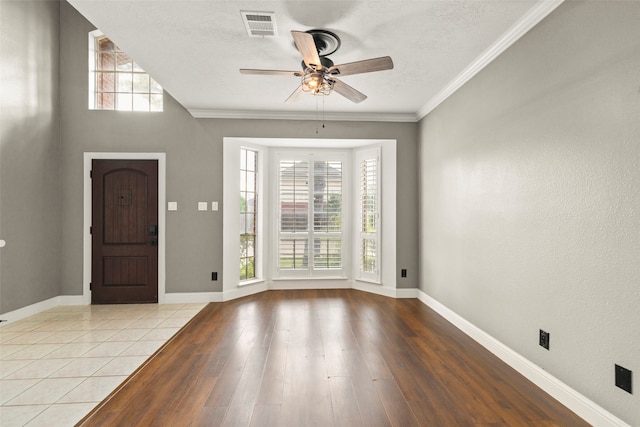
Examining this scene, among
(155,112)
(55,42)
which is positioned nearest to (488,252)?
(155,112)

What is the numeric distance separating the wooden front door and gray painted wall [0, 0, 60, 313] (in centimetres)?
53

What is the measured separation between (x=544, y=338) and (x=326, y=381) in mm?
1571

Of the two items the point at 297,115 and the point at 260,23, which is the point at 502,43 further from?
the point at 297,115

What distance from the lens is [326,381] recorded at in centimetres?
231

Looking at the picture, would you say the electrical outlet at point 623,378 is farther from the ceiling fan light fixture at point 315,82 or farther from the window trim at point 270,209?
the window trim at point 270,209

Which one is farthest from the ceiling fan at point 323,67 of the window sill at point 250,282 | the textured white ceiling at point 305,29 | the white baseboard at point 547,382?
the window sill at point 250,282

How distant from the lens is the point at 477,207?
10.1 feet

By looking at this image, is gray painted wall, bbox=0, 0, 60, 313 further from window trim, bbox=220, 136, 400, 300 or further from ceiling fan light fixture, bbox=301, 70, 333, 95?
ceiling fan light fixture, bbox=301, 70, 333, 95

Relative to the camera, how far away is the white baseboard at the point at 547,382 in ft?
5.85

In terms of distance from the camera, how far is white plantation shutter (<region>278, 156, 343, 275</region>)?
5.14 m

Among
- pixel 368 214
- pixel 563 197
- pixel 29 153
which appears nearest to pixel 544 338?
pixel 563 197

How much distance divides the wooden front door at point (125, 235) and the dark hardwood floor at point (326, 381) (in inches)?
55.2

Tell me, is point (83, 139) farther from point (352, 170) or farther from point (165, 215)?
point (352, 170)

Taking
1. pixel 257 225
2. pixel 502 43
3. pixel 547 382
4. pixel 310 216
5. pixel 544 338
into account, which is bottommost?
pixel 547 382
